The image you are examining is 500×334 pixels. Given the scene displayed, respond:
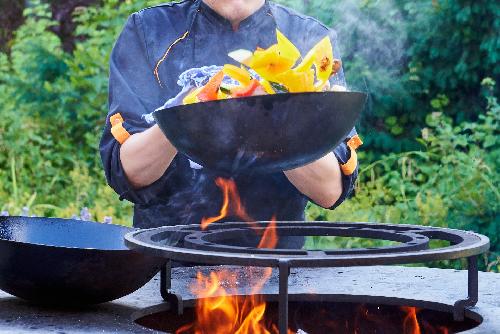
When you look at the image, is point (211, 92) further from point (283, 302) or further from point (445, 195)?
point (445, 195)

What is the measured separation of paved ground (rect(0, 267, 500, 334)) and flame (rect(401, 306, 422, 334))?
38 mm

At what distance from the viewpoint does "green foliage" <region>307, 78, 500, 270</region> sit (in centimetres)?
443

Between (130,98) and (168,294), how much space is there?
28.9 inches

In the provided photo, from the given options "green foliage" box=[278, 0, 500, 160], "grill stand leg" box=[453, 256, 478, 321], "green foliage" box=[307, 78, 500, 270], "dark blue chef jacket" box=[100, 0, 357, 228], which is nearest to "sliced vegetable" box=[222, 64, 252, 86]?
"grill stand leg" box=[453, 256, 478, 321]

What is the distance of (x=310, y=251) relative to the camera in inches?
68.8

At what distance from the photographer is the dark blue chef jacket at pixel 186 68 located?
2.64 meters

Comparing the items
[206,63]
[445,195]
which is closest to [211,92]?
[206,63]

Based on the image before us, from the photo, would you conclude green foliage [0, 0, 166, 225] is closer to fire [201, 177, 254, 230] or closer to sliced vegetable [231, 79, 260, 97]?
fire [201, 177, 254, 230]

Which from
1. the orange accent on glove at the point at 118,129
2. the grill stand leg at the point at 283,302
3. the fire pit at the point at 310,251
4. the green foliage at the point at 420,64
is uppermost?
the green foliage at the point at 420,64

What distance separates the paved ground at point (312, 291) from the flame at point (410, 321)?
38mm

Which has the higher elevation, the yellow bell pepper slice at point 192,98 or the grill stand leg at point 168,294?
the yellow bell pepper slice at point 192,98

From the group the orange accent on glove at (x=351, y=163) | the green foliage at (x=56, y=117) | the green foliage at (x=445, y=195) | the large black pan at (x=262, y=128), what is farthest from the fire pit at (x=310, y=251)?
the green foliage at (x=56, y=117)

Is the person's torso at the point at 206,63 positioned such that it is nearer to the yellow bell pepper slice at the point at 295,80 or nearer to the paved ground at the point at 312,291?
the paved ground at the point at 312,291

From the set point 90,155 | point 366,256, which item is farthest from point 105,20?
point 366,256
